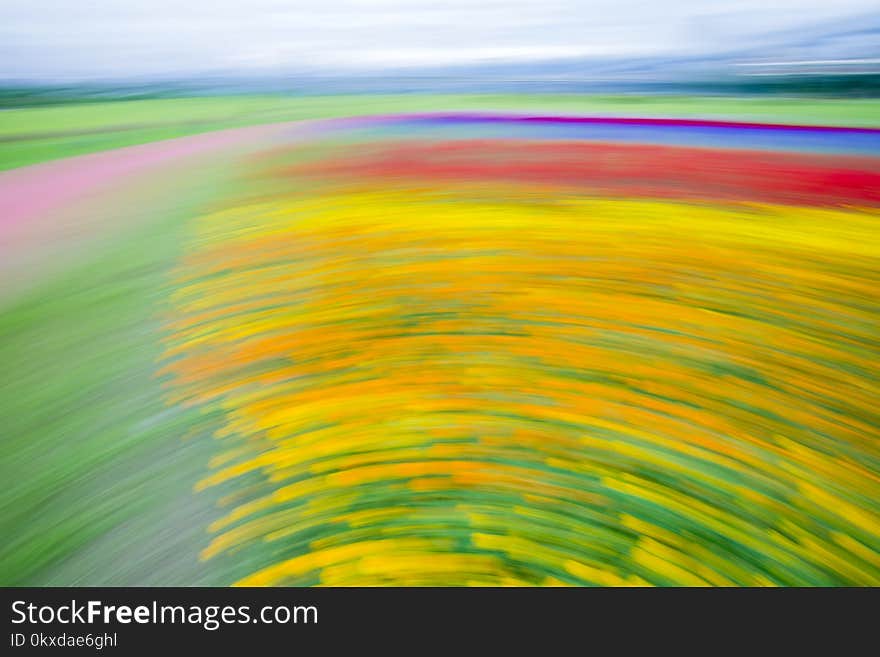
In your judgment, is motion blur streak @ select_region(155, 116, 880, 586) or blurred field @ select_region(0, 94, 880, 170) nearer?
motion blur streak @ select_region(155, 116, 880, 586)

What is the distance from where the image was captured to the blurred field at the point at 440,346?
0.66 meters

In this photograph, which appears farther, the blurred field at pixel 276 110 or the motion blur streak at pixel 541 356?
the blurred field at pixel 276 110

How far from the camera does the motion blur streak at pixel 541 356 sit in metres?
0.66

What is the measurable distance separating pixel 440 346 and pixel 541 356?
121 mm

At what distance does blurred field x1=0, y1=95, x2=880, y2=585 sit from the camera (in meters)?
0.66

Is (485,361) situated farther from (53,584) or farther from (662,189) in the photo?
(53,584)

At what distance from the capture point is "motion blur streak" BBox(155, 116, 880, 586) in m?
0.66

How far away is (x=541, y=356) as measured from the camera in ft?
2.43

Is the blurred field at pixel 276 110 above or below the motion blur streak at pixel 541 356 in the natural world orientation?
above

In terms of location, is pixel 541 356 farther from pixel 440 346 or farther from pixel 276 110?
pixel 276 110

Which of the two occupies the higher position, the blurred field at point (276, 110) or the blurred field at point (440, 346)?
the blurred field at point (276, 110)

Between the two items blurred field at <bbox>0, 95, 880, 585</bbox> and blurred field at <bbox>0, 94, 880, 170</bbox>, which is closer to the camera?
blurred field at <bbox>0, 95, 880, 585</bbox>

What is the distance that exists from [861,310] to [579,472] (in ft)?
1.31

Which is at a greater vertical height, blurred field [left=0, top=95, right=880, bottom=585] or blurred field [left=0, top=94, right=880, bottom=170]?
blurred field [left=0, top=94, right=880, bottom=170]
